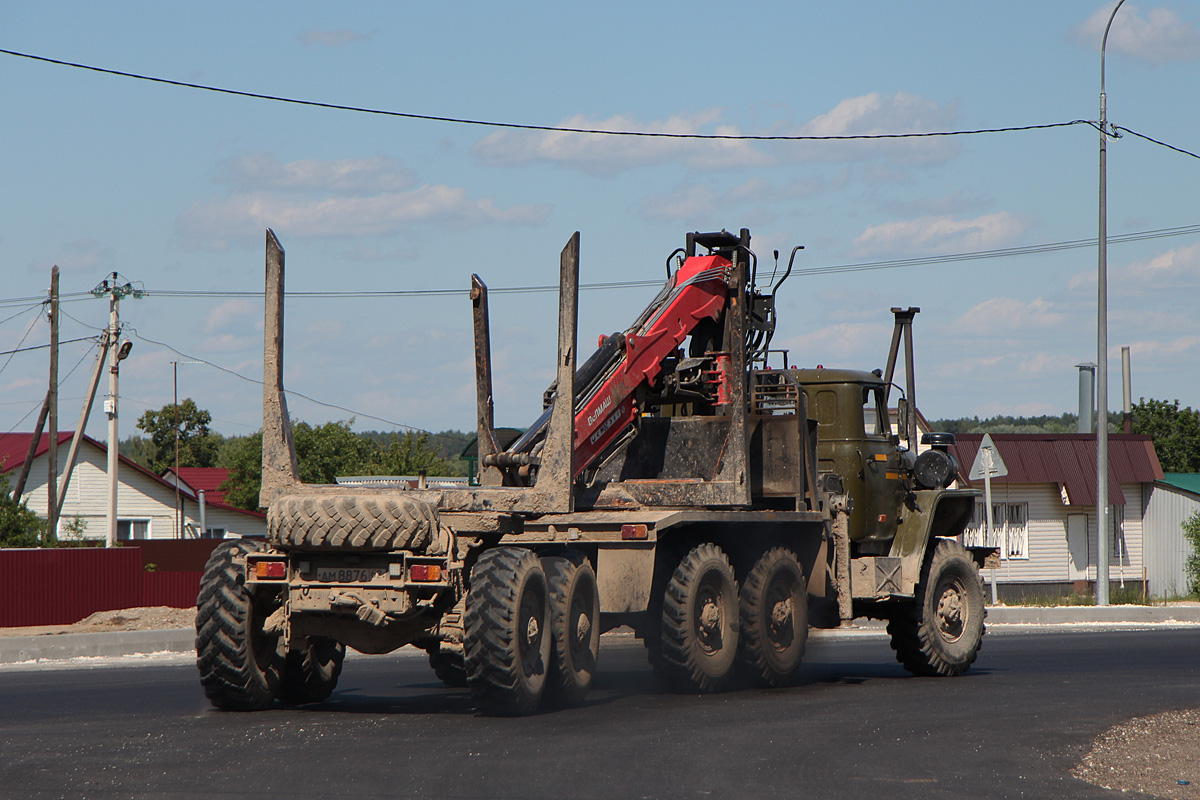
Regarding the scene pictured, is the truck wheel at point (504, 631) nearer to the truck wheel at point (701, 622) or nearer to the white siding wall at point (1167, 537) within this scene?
the truck wheel at point (701, 622)

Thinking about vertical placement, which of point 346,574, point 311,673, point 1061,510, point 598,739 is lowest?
point 598,739

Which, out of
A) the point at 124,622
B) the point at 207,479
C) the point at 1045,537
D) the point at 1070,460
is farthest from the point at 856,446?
the point at 207,479

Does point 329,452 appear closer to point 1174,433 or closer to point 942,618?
point 1174,433

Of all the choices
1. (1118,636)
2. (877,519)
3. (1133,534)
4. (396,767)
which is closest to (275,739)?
(396,767)

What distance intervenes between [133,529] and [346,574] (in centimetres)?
4840

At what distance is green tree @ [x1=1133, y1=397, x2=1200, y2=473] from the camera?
57.7 metres

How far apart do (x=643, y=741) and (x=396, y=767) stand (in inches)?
75.1

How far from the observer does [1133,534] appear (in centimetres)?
3934

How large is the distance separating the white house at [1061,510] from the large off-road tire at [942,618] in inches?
830

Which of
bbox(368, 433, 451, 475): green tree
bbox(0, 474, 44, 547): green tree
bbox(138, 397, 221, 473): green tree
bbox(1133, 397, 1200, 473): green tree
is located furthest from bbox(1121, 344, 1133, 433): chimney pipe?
bbox(138, 397, 221, 473): green tree

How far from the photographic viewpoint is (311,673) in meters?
12.1

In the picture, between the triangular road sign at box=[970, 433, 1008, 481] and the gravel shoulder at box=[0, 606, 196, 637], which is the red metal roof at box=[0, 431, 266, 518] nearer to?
the gravel shoulder at box=[0, 606, 196, 637]

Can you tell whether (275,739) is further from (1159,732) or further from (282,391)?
(1159,732)

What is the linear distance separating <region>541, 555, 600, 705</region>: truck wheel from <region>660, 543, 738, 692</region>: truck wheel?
2.70 feet
